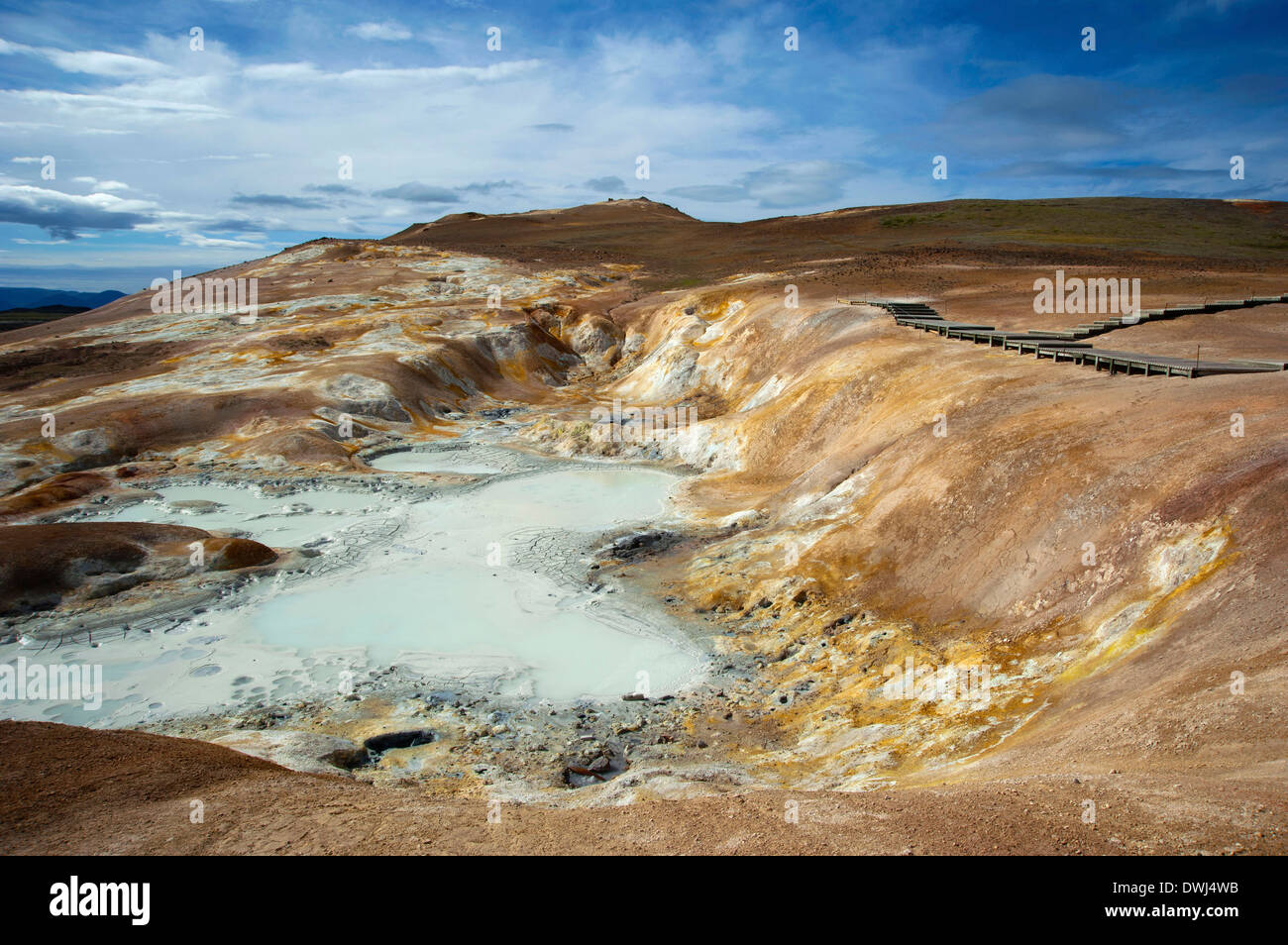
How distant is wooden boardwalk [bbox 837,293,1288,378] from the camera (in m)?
23.8

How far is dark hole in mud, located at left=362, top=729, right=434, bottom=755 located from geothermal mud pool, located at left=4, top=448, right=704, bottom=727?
237 centimetres

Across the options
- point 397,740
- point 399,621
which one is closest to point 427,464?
point 399,621

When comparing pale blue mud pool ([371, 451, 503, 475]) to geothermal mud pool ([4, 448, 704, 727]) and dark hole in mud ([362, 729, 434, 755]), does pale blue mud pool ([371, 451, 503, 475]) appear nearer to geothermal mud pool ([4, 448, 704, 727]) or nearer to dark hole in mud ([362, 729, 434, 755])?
A: geothermal mud pool ([4, 448, 704, 727])

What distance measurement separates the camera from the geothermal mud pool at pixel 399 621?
66.1 ft

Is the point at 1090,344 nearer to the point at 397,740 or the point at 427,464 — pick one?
the point at 397,740

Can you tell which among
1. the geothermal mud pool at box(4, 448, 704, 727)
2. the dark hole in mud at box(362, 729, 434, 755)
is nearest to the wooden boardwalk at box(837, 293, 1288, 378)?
the geothermal mud pool at box(4, 448, 704, 727)

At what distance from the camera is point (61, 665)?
20953mm

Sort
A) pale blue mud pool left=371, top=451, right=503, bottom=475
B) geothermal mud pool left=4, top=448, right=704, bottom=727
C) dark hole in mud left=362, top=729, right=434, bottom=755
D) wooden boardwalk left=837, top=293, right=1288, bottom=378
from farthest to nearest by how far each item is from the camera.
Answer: pale blue mud pool left=371, top=451, right=503, bottom=475 < wooden boardwalk left=837, top=293, right=1288, bottom=378 < geothermal mud pool left=4, top=448, right=704, bottom=727 < dark hole in mud left=362, top=729, right=434, bottom=755

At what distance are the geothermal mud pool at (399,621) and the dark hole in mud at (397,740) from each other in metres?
2.37

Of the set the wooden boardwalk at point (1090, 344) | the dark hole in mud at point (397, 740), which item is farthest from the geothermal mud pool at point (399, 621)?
the wooden boardwalk at point (1090, 344)

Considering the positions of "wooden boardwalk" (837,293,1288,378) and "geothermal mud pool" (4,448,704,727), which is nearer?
"geothermal mud pool" (4,448,704,727)

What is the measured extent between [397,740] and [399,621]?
699cm
